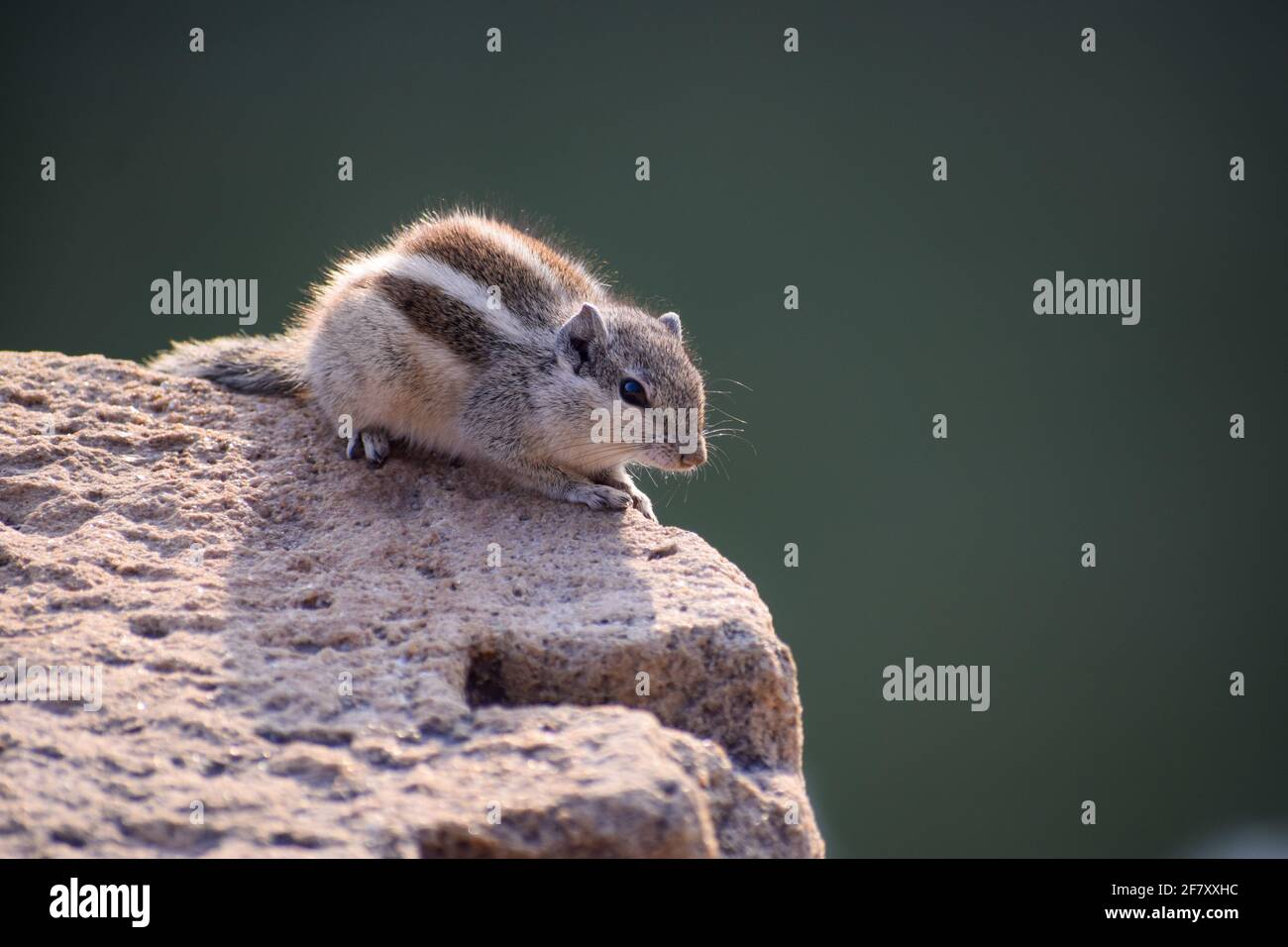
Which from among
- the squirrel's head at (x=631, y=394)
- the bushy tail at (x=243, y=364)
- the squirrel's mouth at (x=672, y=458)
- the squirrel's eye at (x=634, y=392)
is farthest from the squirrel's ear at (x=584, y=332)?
the bushy tail at (x=243, y=364)

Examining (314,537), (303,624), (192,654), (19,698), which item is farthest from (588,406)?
(19,698)

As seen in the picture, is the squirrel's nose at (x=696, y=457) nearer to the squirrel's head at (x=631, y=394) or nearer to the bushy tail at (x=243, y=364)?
the squirrel's head at (x=631, y=394)

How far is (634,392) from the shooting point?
13.6 feet

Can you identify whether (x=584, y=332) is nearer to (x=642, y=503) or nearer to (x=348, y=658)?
(x=642, y=503)

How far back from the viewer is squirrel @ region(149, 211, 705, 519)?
13.3 ft

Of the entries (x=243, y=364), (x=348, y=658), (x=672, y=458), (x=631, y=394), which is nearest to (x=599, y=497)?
(x=672, y=458)

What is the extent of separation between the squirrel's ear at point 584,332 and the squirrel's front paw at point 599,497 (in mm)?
532

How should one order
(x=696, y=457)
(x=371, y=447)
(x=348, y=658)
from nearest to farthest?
(x=348, y=658), (x=371, y=447), (x=696, y=457)

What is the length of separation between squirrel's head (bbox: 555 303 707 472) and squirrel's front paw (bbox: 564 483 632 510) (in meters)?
0.29

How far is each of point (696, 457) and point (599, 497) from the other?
455 mm

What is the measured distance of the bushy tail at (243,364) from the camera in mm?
4477

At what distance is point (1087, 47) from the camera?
768 cm

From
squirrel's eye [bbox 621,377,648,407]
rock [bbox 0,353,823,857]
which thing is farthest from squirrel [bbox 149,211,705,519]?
rock [bbox 0,353,823,857]
